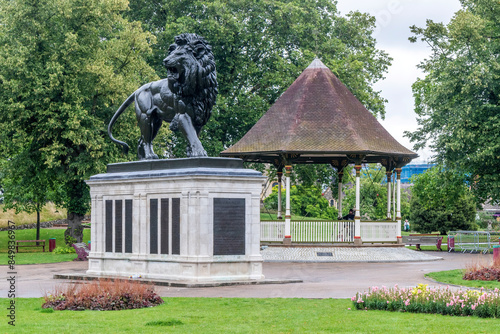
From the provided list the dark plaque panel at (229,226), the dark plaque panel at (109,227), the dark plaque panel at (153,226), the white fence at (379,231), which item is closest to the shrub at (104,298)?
the dark plaque panel at (229,226)

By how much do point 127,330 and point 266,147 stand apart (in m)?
23.4

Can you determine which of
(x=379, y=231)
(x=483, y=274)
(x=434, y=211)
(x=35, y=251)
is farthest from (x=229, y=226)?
(x=434, y=211)

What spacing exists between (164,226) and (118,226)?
82.6 inches

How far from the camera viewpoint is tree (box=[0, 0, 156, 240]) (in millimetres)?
38969

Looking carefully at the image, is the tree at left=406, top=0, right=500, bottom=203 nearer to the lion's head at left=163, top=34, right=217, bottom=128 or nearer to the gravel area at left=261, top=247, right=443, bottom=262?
the gravel area at left=261, top=247, right=443, bottom=262

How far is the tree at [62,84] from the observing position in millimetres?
38969

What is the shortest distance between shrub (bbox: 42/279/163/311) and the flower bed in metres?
4.35

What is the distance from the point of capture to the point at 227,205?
20891 mm

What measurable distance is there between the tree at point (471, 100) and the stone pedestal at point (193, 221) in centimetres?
2122

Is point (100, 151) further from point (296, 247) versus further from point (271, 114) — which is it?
point (296, 247)

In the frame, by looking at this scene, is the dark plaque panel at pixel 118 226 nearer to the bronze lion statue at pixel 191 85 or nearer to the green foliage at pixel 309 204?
the bronze lion statue at pixel 191 85

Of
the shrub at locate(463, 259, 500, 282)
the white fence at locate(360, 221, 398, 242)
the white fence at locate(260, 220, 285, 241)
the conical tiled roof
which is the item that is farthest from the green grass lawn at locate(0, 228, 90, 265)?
the shrub at locate(463, 259, 500, 282)

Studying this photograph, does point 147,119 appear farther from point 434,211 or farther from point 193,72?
point 434,211

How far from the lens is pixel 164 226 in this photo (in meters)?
21.5
